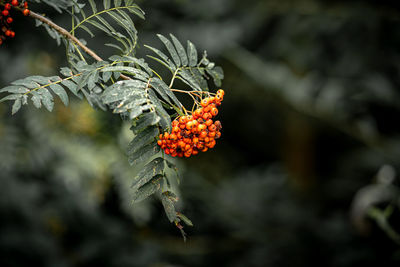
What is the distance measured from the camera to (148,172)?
2.09ft

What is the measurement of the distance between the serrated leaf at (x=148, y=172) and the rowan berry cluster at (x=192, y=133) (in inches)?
1.3

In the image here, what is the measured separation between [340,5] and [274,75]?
72 centimetres

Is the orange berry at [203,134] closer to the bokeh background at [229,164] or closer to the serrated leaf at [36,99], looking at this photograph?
the serrated leaf at [36,99]

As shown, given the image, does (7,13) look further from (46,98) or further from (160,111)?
(160,111)

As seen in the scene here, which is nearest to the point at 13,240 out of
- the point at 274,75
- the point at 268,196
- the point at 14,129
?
the point at 14,129

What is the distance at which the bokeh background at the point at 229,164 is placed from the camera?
1.79 meters

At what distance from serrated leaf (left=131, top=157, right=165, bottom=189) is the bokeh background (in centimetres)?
100

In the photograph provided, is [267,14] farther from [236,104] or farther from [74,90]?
[74,90]

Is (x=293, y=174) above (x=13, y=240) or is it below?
above

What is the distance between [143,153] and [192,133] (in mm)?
96

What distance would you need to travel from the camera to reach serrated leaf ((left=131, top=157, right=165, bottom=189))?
0.62 m

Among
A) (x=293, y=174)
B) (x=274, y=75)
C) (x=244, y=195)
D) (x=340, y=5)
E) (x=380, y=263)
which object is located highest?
(x=340, y=5)

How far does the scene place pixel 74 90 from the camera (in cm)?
65

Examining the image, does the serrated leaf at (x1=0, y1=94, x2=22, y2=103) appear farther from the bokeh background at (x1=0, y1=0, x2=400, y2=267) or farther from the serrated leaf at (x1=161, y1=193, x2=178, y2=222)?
the bokeh background at (x1=0, y1=0, x2=400, y2=267)
